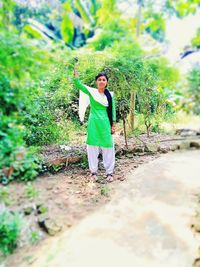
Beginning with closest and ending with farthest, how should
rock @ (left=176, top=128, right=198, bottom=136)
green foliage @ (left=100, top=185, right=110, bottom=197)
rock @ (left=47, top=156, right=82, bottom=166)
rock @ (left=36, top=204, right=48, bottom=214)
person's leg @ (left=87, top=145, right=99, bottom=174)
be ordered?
rock @ (left=36, top=204, right=48, bottom=214) → green foliage @ (left=100, top=185, right=110, bottom=197) → person's leg @ (left=87, top=145, right=99, bottom=174) → rock @ (left=47, top=156, right=82, bottom=166) → rock @ (left=176, top=128, right=198, bottom=136)

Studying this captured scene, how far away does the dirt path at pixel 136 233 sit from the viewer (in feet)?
8.09

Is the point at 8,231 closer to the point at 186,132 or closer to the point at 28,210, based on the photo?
the point at 28,210

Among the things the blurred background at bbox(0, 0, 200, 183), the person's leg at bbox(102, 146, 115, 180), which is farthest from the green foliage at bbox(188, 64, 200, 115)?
the person's leg at bbox(102, 146, 115, 180)

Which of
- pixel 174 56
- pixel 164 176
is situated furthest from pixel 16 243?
pixel 174 56

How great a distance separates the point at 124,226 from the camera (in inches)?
115

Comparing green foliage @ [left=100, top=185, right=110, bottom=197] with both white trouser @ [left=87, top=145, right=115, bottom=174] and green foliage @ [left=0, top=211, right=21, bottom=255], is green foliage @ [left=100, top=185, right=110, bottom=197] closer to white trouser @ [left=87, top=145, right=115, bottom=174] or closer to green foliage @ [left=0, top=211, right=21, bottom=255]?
white trouser @ [left=87, top=145, right=115, bottom=174]

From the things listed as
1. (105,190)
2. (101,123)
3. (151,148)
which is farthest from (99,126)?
(151,148)

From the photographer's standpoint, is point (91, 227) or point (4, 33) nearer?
point (4, 33)

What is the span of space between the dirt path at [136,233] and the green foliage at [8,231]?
18 cm

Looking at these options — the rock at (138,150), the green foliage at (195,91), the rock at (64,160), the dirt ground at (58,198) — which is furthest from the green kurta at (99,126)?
the green foliage at (195,91)

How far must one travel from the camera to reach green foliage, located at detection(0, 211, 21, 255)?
8.25 feet

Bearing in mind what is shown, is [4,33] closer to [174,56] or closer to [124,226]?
[124,226]

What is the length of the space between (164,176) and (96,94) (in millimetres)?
1357

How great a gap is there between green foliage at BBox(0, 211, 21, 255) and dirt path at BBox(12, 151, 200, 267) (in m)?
0.18
